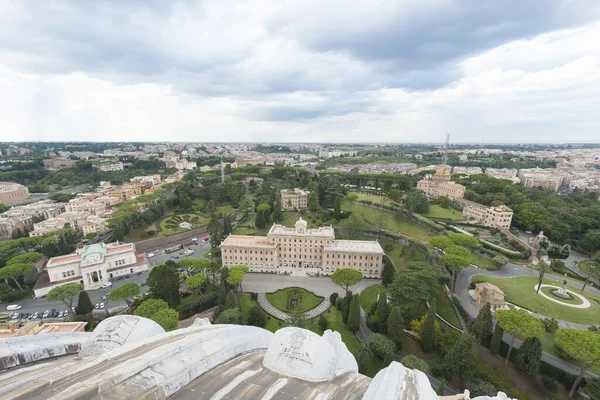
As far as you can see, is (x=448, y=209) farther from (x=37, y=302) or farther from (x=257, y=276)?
(x=37, y=302)

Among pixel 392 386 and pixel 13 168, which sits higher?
pixel 392 386

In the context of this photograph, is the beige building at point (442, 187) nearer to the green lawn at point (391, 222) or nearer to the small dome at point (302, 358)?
the green lawn at point (391, 222)

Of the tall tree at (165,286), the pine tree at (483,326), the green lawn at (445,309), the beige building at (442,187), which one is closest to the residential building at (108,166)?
the tall tree at (165,286)

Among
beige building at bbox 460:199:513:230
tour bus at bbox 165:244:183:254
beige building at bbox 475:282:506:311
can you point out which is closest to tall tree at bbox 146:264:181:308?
tour bus at bbox 165:244:183:254

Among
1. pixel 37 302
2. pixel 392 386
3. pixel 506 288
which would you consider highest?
pixel 392 386

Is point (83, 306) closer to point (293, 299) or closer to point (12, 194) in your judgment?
point (293, 299)

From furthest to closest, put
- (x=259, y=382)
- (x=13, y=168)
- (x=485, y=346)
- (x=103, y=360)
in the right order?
1. (x=13, y=168)
2. (x=485, y=346)
3. (x=259, y=382)
4. (x=103, y=360)

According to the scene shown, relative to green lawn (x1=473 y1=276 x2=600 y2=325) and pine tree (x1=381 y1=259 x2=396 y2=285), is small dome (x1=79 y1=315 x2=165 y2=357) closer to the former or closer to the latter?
pine tree (x1=381 y1=259 x2=396 y2=285)

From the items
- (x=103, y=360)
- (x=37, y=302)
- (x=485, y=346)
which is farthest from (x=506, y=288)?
(x=37, y=302)
